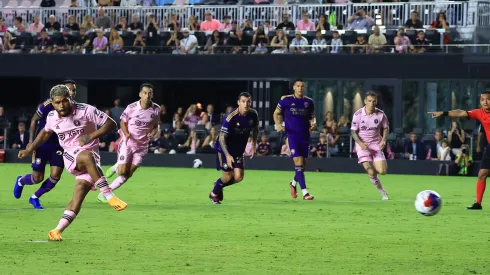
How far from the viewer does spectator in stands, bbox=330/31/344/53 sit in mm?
34219

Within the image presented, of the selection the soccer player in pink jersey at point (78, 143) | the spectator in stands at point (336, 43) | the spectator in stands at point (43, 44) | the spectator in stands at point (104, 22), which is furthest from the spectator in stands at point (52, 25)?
the soccer player in pink jersey at point (78, 143)

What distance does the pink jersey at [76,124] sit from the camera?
13.4 meters

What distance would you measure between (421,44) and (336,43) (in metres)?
2.48

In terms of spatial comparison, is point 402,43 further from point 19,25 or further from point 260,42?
point 19,25

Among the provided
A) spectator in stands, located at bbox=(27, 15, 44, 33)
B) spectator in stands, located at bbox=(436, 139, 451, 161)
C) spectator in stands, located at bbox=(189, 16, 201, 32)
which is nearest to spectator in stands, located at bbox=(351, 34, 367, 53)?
spectator in stands, located at bbox=(436, 139, 451, 161)

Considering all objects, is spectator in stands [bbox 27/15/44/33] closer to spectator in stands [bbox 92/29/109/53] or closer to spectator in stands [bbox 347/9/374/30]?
spectator in stands [bbox 92/29/109/53]

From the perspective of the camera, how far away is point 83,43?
1483 inches

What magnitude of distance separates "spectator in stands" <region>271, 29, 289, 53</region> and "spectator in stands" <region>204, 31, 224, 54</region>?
1.65 m

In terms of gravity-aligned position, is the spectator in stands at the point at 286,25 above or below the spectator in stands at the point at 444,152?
above

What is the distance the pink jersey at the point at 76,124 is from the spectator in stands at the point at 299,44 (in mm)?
21611

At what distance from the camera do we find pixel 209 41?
36.2 m

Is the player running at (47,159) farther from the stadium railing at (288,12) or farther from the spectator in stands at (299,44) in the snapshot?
the stadium railing at (288,12)

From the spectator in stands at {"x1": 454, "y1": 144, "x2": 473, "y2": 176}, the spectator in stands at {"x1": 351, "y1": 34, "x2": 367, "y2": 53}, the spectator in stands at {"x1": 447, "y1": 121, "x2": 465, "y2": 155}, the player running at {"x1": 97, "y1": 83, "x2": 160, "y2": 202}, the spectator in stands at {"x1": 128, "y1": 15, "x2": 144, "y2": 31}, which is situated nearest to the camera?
the player running at {"x1": 97, "y1": 83, "x2": 160, "y2": 202}

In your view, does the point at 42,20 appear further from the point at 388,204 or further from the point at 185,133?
the point at 388,204
